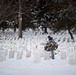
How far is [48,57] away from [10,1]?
23.5 meters

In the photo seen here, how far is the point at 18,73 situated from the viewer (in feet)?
29.9

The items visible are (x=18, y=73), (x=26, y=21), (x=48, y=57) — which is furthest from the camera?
(x=26, y=21)

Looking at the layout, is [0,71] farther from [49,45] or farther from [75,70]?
[49,45]

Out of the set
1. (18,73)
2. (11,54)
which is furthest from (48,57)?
(18,73)

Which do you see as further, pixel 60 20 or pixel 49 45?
pixel 60 20

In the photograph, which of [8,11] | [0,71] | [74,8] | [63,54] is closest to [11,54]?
[63,54]

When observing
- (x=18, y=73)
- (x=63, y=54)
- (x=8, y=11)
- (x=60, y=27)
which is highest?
(x=8, y=11)

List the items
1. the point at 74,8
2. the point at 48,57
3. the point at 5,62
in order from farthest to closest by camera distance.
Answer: the point at 74,8
the point at 48,57
the point at 5,62

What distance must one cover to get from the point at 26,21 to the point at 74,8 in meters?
11.8

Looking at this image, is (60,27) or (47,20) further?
(47,20)

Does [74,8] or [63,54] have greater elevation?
[74,8]

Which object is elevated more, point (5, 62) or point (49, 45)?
point (49, 45)

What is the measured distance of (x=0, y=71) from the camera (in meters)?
9.51

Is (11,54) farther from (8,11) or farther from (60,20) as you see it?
(8,11)
